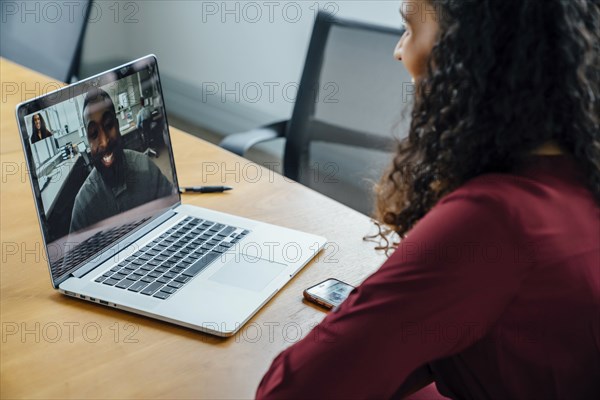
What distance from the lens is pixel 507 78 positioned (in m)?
0.88

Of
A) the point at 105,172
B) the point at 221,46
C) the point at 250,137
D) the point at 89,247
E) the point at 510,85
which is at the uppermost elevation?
the point at 510,85

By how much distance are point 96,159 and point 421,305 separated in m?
0.63

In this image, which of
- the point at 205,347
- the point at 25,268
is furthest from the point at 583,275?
the point at 25,268

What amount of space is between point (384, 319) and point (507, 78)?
29cm

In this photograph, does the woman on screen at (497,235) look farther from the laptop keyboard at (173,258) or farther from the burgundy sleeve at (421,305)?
the laptop keyboard at (173,258)

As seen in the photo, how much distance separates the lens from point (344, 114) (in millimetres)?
2062

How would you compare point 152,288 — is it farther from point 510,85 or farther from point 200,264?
point 510,85

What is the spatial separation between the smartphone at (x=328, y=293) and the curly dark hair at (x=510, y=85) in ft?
1.17

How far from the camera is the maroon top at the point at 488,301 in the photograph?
868mm

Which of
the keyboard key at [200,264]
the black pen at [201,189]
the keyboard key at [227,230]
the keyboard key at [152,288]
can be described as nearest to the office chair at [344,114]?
the black pen at [201,189]

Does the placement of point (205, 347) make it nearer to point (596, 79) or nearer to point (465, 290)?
point (465, 290)

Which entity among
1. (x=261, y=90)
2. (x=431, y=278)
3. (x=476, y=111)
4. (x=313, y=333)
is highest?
(x=476, y=111)

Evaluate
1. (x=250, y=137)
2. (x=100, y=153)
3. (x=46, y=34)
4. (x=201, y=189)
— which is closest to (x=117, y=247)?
(x=100, y=153)

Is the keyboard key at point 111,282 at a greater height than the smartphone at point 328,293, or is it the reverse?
the keyboard key at point 111,282
